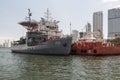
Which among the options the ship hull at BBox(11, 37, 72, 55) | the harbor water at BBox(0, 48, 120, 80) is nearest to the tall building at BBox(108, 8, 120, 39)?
the ship hull at BBox(11, 37, 72, 55)

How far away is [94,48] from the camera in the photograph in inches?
3076

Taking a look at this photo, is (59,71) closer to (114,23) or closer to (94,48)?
(94,48)

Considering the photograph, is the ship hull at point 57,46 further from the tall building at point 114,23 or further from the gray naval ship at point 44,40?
the tall building at point 114,23

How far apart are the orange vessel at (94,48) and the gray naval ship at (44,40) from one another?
5.89 meters

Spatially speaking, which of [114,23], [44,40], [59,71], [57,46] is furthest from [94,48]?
[114,23]

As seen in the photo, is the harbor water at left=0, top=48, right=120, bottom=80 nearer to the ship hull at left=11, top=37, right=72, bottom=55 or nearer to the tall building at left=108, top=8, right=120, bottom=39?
the ship hull at left=11, top=37, right=72, bottom=55

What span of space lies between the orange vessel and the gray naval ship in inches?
232

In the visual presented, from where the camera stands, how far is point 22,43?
325 ft

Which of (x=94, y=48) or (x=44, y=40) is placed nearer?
(x=94, y=48)

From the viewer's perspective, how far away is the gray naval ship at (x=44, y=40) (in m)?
75.7

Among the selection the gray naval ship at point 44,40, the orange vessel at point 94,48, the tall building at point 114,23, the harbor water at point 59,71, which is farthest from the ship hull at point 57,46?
the tall building at point 114,23

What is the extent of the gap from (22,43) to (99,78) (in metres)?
73.8

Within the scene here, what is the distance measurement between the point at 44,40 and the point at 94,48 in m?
16.9

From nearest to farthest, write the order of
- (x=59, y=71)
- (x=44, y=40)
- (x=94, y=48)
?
(x=59, y=71)
(x=94, y=48)
(x=44, y=40)
